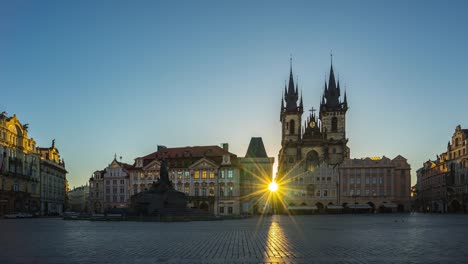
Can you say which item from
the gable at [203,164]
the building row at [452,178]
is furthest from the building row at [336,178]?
the gable at [203,164]

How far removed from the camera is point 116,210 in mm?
51844

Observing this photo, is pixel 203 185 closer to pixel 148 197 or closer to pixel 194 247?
→ pixel 148 197

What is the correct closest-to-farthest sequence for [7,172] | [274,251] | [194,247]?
[274,251] < [194,247] < [7,172]

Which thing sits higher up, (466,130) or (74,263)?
(466,130)

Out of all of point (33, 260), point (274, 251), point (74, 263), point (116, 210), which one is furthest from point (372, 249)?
point (116, 210)

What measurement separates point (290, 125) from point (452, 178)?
43.9 m

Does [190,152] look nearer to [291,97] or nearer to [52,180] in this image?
[52,180]

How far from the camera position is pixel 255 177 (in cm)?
10150

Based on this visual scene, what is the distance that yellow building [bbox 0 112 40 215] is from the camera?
236 feet

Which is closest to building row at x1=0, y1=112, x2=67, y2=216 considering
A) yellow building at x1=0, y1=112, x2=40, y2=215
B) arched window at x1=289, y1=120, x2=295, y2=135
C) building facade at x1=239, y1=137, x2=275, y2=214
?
yellow building at x1=0, y1=112, x2=40, y2=215

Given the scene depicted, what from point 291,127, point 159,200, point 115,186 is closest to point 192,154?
point 115,186

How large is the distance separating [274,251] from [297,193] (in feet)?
291

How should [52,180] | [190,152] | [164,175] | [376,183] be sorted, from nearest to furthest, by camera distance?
[164,175] < [190,152] < [52,180] < [376,183]

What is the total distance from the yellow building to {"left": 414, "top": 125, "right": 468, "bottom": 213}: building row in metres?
78.8
